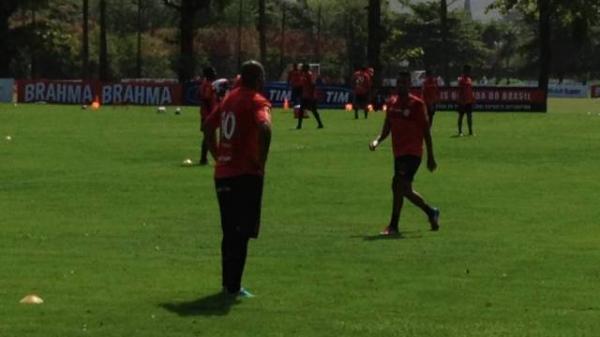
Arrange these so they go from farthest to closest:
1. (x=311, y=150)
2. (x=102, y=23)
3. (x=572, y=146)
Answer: (x=102, y=23) → (x=572, y=146) → (x=311, y=150)

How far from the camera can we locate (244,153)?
12.0 metres

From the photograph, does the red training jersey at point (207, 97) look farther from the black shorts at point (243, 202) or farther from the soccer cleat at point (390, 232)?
the black shorts at point (243, 202)

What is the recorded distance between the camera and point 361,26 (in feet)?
396

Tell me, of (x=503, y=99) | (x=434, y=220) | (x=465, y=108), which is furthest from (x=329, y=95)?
(x=434, y=220)

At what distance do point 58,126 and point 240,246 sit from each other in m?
30.3

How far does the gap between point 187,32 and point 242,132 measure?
6523 centimetres

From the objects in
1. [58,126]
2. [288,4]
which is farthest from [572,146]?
[288,4]

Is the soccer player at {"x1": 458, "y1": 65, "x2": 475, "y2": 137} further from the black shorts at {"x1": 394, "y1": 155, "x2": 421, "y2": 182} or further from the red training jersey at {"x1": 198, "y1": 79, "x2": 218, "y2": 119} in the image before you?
the black shorts at {"x1": 394, "y1": 155, "x2": 421, "y2": 182}

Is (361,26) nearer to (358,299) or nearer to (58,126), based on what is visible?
(58,126)

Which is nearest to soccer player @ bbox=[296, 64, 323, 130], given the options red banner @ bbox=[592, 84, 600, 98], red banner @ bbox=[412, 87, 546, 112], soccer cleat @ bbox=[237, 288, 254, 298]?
red banner @ bbox=[412, 87, 546, 112]

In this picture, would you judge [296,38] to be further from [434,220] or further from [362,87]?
[434,220]

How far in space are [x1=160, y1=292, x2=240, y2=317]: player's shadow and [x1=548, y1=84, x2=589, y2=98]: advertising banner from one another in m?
85.3

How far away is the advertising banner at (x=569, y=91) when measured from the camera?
9594cm

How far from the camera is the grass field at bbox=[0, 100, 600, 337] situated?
1116 cm
